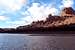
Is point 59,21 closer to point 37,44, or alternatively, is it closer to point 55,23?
point 55,23

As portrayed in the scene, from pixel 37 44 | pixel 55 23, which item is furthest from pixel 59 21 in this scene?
pixel 37 44

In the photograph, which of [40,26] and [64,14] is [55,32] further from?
[64,14]

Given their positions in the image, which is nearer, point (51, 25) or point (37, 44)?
point (37, 44)

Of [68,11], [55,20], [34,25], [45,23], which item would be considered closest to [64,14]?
[68,11]

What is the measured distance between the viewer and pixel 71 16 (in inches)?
4747

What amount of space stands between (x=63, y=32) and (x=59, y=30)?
2836 millimetres

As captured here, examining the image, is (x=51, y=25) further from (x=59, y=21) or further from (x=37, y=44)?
(x=37, y=44)

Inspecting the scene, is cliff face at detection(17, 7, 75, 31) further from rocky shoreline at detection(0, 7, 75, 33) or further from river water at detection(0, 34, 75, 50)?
river water at detection(0, 34, 75, 50)

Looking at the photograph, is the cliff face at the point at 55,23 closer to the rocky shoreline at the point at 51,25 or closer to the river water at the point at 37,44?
the rocky shoreline at the point at 51,25

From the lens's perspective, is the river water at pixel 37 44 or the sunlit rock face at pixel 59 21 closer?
the river water at pixel 37 44

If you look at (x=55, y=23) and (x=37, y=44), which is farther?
(x=55, y=23)

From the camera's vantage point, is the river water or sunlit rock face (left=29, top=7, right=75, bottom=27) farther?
sunlit rock face (left=29, top=7, right=75, bottom=27)

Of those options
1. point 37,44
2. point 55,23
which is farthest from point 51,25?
point 37,44

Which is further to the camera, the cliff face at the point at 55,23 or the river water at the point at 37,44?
the cliff face at the point at 55,23
